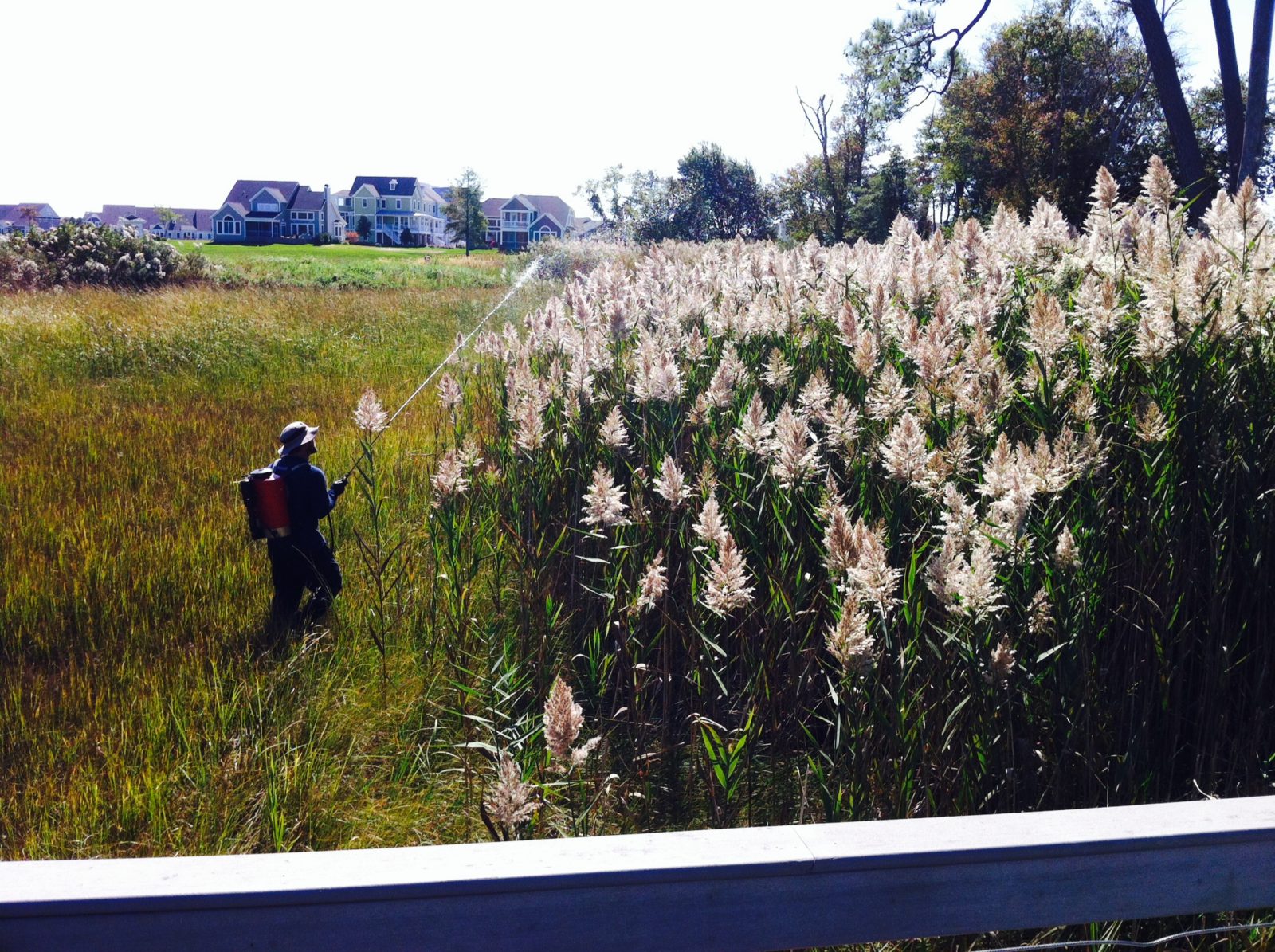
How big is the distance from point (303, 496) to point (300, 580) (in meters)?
0.37

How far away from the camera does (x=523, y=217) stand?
106 m

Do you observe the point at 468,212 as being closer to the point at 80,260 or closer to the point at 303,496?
the point at 80,260

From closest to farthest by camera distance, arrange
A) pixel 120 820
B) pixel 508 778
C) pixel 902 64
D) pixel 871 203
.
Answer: pixel 508 778, pixel 120 820, pixel 902 64, pixel 871 203

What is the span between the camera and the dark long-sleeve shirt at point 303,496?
3.68 metres

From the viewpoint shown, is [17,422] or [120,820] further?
[17,422]

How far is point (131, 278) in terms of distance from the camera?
23.8 metres

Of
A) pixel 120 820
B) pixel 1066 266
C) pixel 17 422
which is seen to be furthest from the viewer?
pixel 17 422

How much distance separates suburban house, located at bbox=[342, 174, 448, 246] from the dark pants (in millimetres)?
103395

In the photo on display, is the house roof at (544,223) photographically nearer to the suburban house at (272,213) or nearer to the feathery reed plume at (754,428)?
the suburban house at (272,213)

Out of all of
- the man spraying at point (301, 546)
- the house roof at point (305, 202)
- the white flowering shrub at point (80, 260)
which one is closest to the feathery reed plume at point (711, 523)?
the man spraying at point (301, 546)

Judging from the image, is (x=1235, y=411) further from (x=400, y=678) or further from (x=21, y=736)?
(x=21, y=736)

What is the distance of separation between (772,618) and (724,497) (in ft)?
1.85

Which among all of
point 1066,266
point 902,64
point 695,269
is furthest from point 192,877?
point 902,64

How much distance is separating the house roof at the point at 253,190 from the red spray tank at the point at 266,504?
10635 cm
